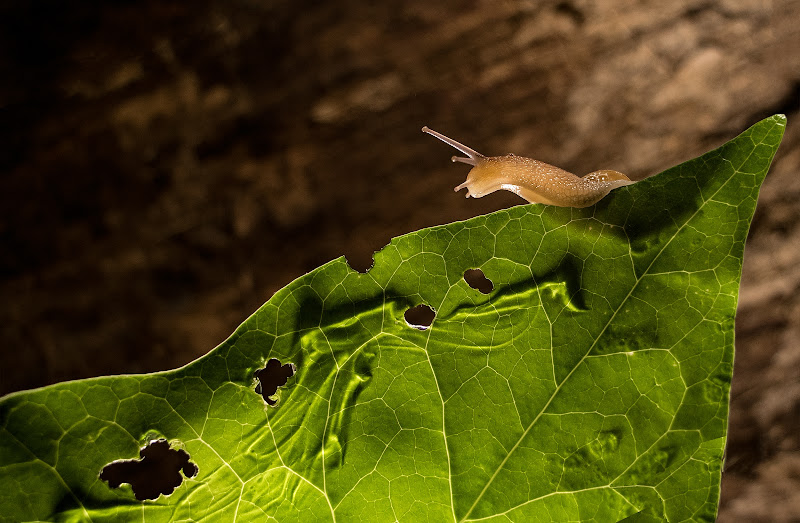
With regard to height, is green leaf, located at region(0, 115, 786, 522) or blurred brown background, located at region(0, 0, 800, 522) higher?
green leaf, located at region(0, 115, 786, 522)

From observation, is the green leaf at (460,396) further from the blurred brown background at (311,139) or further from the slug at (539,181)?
the blurred brown background at (311,139)

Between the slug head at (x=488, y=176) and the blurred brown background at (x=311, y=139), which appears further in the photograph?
the blurred brown background at (x=311, y=139)

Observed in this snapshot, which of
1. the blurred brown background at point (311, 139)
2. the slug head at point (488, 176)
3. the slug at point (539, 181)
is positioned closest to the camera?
the slug at point (539, 181)

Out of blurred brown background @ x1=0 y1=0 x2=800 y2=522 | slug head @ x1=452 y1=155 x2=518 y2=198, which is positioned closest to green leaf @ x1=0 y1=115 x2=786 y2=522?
slug head @ x1=452 y1=155 x2=518 y2=198

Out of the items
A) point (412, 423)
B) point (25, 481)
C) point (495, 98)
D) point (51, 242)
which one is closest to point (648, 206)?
point (412, 423)

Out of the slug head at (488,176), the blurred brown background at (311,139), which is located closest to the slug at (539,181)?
the slug head at (488,176)

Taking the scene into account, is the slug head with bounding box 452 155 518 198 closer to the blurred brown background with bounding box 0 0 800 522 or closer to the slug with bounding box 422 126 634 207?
the slug with bounding box 422 126 634 207

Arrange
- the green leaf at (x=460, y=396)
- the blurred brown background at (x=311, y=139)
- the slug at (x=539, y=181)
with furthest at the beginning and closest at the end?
the blurred brown background at (x=311, y=139)
the slug at (x=539, y=181)
the green leaf at (x=460, y=396)
